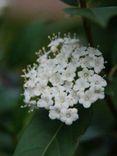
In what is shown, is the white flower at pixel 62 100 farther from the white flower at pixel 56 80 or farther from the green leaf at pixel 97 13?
the green leaf at pixel 97 13

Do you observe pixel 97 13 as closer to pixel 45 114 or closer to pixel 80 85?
pixel 80 85

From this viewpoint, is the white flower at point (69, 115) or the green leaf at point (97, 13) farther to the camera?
the white flower at point (69, 115)

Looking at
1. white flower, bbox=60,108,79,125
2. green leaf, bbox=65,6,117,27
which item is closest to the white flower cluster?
white flower, bbox=60,108,79,125

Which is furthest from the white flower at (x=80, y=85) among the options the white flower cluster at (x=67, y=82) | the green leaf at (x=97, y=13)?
the green leaf at (x=97, y=13)

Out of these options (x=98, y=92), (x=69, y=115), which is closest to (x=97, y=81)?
(x=98, y=92)

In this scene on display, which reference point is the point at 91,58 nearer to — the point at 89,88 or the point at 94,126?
the point at 89,88

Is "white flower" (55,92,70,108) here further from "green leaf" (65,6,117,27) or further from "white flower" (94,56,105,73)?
"green leaf" (65,6,117,27)

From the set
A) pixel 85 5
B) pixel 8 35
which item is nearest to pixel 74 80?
pixel 85 5
